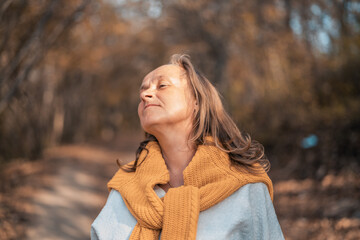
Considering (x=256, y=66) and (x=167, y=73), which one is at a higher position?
(x=256, y=66)

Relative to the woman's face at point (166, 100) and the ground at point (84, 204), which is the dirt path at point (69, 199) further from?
the woman's face at point (166, 100)

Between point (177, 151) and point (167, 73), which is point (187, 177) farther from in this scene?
point (167, 73)

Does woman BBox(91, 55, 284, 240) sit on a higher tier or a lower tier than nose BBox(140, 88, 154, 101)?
lower

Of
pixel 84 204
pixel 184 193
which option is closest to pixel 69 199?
pixel 84 204

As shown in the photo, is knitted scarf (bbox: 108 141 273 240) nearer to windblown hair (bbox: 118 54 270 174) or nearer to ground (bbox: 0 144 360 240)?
windblown hair (bbox: 118 54 270 174)

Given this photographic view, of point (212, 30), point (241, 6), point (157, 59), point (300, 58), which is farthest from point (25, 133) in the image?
point (300, 58)

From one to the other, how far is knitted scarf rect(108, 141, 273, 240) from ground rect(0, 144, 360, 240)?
3075 millimetres

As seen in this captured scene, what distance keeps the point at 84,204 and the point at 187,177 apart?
263 inches

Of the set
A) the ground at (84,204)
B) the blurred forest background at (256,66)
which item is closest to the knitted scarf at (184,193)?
the blurred forest background at (256,66)

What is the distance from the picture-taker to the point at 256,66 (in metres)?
12.3

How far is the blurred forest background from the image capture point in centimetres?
559

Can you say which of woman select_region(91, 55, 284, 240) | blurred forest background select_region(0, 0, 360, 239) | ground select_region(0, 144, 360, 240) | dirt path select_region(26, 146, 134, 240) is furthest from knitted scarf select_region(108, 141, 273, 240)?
dirt path select_region(26, 146, 134, 240)

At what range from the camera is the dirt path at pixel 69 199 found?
20.0 feet

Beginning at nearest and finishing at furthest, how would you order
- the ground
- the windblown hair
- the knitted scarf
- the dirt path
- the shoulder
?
the knitted scarf, the shoulder, the windblown hair, the ground, the dirt path
